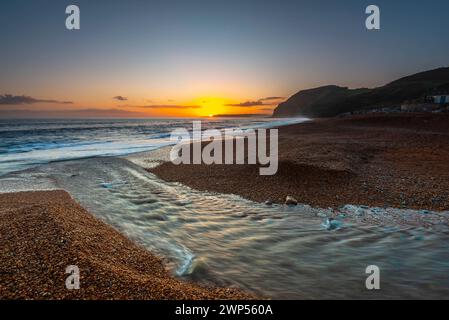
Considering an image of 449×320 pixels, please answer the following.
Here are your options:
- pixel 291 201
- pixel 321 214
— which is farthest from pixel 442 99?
pixel 321 214

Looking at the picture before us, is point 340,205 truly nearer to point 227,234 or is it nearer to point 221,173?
point 227,234

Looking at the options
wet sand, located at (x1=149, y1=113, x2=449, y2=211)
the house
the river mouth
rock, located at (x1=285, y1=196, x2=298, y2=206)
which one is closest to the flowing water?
wet sand, located at (x1=149, y1=113, x2=449, y2=211)

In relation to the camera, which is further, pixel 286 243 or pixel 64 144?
pixel 64 144

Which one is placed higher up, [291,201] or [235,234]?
[291,201]

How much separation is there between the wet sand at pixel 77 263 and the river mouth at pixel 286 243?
1.40 ft

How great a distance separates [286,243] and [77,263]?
12.2 ft

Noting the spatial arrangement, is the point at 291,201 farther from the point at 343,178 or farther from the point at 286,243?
the point at 343,178

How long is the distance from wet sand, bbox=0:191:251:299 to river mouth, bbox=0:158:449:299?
0.43m

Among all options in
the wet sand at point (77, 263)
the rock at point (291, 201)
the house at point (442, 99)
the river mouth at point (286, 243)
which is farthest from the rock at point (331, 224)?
the house at point (442, 99)

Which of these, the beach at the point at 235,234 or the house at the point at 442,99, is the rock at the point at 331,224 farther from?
the house at the point at 442,99

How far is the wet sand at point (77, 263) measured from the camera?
333cm

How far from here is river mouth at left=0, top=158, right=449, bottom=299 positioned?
4.09m

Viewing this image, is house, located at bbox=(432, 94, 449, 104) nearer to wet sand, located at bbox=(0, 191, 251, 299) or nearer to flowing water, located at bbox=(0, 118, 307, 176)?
flowing water, located at bbox=(0, 118, 307, 176)

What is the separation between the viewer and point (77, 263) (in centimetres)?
389
